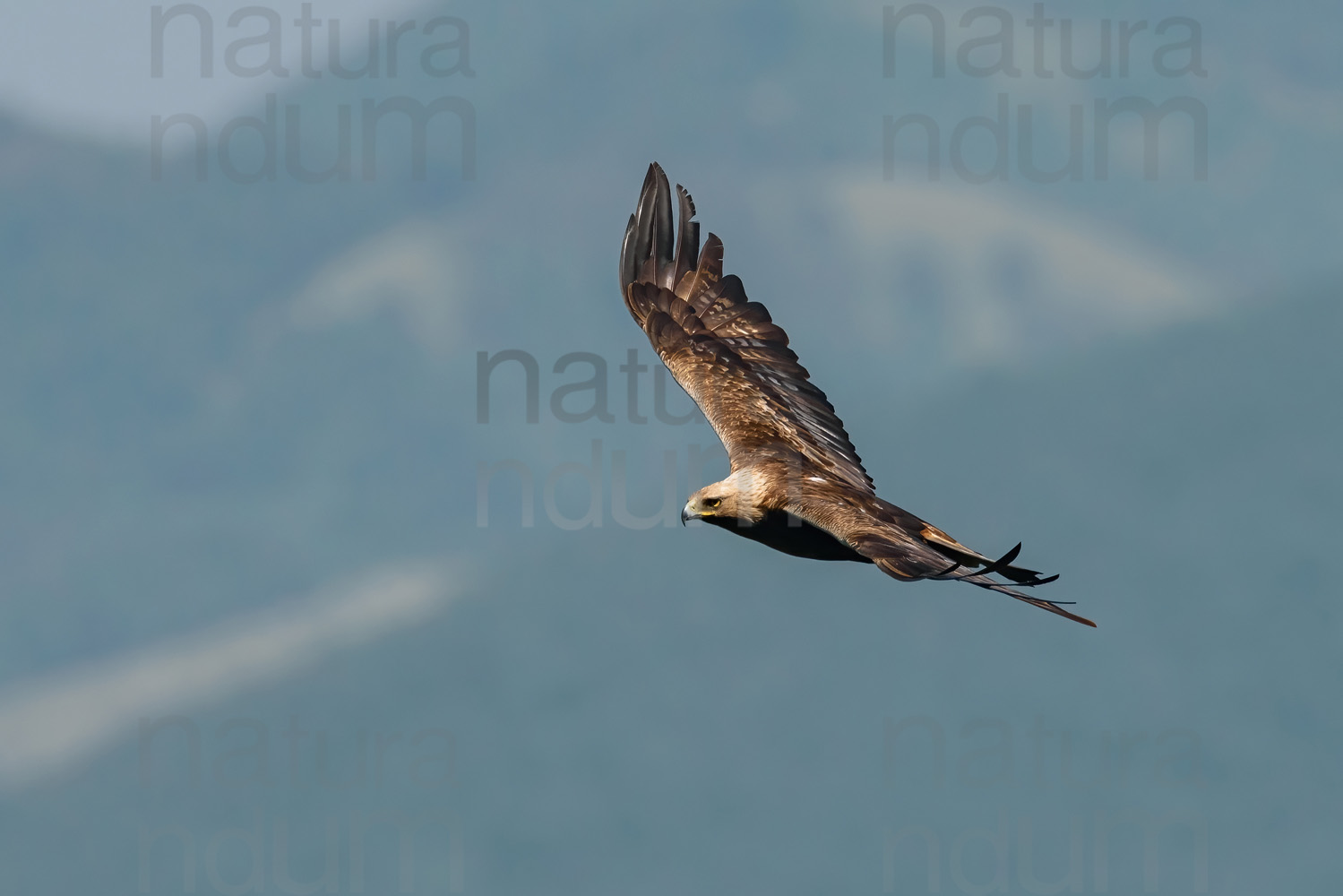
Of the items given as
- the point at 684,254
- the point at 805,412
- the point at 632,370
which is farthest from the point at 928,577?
the point at 632,370

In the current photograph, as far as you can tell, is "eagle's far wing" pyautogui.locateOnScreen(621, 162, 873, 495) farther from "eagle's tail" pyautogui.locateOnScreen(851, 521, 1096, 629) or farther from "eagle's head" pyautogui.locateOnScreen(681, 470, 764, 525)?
"eagle's tail" pyautogui.locateOnScreen(851, 521, 1096, 629)

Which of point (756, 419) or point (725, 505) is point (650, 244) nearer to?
point (756, 419)

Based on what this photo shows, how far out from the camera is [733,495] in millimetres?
19141

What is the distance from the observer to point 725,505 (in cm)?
1914

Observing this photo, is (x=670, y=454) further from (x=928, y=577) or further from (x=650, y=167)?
Answer: (x=928, y=577)

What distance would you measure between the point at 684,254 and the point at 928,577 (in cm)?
974

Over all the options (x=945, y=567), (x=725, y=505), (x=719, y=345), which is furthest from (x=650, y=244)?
(x=945, y=567)

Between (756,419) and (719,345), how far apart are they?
5.28 feet

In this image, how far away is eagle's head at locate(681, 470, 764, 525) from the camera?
19016 mm

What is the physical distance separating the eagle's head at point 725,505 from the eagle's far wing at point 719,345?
4.60 feet

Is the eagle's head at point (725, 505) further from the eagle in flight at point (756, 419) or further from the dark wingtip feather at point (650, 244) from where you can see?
the dark wingtip feather at point (650, 244)

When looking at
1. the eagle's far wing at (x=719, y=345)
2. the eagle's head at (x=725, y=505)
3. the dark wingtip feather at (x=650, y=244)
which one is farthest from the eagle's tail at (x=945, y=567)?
the dark wingtip feather at (x=650, y=244)

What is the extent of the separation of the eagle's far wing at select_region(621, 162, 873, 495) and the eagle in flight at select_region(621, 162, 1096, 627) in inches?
0.7

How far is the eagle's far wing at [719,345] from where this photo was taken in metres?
21.3
